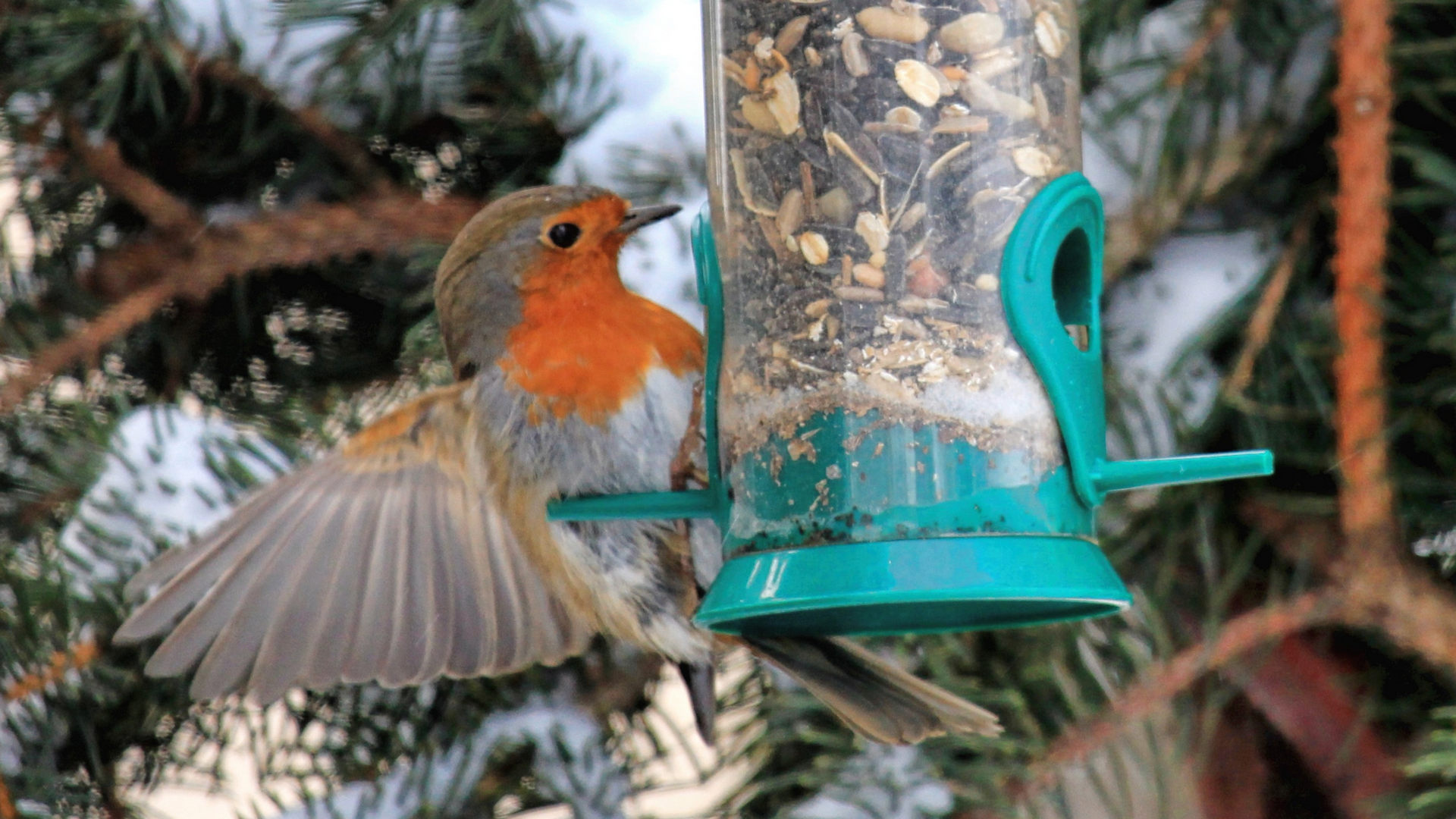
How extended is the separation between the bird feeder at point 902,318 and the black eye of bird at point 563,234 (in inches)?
10.4

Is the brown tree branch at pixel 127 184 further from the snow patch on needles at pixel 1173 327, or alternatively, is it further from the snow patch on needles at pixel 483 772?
the snow patch on needles at pixel 1173 327

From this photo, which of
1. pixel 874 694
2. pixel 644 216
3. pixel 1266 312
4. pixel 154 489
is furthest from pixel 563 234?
pixel 1266 312

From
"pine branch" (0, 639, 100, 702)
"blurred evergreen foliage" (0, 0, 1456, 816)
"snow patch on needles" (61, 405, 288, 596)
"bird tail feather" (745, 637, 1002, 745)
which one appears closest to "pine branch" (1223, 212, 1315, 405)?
"blurred evergreen foliage" (0, 0, 1456, 816)

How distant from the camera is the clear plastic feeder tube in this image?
1.48m

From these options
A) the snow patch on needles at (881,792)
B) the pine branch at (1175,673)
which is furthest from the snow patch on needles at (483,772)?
the pine branch at (1175,673)

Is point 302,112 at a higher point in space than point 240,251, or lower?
higher

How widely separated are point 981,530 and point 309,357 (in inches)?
37.6

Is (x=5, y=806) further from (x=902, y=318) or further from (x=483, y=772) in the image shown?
(x=902, y=318)

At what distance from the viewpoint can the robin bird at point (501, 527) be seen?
1.81 metres

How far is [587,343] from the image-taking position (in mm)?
1909

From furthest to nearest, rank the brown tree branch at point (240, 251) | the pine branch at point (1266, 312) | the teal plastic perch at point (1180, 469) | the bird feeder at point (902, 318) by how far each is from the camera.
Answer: the brown tree branch at point (240, 251), the pine branch at point (1266, 312), the bird feeder at point (902, 318), the teal plastic perch at point (1180, 469)

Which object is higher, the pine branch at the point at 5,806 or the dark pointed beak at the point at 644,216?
the dark pointed beak at the point at 644,216

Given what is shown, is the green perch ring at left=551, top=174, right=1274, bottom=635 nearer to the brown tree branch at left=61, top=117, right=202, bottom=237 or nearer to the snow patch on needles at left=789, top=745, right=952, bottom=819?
the snow patch on needles at left=789, top=745, right=952, bottom=819

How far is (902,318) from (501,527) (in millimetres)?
789
